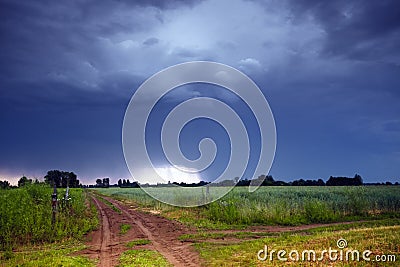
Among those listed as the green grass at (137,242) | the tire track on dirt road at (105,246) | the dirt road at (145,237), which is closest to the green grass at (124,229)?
the dirt road at (145,237)

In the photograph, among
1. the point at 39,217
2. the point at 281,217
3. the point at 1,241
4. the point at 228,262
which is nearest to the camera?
the point at 228,262

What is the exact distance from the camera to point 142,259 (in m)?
10.0

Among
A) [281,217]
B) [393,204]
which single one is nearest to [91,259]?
[281,217]

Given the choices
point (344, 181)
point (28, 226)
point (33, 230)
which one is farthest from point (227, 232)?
point (344, 181)

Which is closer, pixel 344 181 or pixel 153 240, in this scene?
pixel 153 240

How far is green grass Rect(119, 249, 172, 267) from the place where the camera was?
9.46 meters

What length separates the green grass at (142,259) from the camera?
9456 mm

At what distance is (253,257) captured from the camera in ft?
30.7

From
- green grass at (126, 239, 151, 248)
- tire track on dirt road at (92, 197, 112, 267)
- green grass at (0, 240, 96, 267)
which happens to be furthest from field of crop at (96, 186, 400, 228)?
green grass at (0, 240, 96, 267)

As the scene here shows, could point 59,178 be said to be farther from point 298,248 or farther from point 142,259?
point 298,248

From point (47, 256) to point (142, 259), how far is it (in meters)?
2.95

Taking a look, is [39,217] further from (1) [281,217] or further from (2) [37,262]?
(1) [281,217]

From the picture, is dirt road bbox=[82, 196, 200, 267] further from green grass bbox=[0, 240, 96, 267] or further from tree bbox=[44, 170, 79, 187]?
tree bbox=[44, 170, 79, 187]

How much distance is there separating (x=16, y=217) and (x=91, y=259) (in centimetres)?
527
